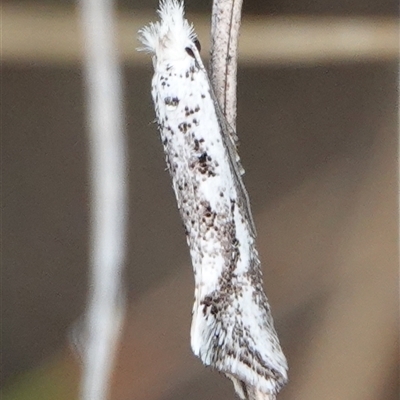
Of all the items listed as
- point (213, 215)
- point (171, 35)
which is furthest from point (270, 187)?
point (171, 35)

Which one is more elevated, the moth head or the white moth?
the moth head

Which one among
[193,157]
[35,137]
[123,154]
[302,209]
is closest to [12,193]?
[35,137]

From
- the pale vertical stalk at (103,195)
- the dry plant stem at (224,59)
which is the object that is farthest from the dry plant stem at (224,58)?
the pale vertical stalk at (103,195)

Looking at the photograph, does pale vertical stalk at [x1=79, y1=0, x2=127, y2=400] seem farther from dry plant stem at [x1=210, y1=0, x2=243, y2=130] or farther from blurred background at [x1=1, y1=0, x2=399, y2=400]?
dry plant stem at [x1=210, y1=0, x2=243, y2=130]

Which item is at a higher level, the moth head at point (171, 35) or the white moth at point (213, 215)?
the moth head at point (171, 35)

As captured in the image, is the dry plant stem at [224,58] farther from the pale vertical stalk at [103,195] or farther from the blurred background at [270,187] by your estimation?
the pale vertical stalk at [103,195]

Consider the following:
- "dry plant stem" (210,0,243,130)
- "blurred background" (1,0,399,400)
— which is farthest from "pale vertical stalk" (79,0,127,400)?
"dry plant stem" (210,0,243,130)
